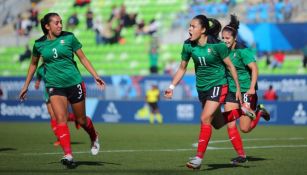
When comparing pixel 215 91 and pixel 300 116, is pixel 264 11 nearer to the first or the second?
pixel 300 116

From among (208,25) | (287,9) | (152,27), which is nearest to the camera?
(208,25)

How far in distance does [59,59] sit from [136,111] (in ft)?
70.7

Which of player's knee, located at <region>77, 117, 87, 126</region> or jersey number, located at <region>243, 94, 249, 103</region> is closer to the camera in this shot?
player's knee, located at <region>77, 117, 87, 126</region>

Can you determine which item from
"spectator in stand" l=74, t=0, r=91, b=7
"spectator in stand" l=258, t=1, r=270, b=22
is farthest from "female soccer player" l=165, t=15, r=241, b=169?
"spectator in stand" l=74, t=0, r=91, b=7

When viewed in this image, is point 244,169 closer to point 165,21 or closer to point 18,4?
point 165,21

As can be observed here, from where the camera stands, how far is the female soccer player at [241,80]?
1281 centimetres

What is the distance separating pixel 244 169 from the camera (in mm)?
11766

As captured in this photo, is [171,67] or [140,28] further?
[140,28]

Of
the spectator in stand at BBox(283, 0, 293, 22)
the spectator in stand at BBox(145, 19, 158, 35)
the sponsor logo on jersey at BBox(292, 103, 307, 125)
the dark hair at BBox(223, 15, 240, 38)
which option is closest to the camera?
the dark hair at BBox(223, 15, 240, 38)

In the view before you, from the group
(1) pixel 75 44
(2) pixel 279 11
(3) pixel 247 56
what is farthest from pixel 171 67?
(1) pixel 75 44

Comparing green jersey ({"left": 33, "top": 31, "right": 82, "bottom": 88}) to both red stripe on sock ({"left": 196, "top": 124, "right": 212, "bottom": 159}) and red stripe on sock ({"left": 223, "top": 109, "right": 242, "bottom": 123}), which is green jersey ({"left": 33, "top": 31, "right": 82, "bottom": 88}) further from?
red stripe on sock ({"left": 223, "top": 109, "right": 242, "bottom": 123})

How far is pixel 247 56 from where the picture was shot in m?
13.3

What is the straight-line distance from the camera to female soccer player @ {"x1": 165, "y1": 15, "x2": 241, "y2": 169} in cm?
1159

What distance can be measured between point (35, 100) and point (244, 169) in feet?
79.0
